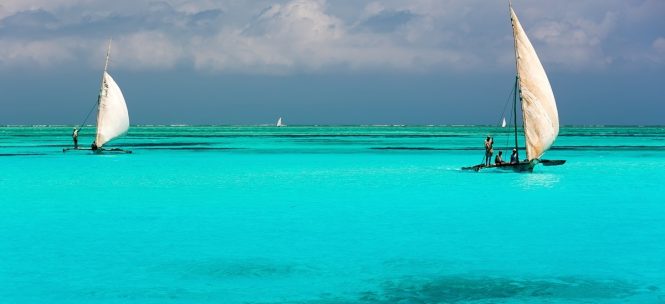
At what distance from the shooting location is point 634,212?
24.4 metres

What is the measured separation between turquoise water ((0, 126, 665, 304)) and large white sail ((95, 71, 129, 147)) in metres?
18.2

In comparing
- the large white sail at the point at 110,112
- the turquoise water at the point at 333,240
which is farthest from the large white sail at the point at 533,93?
the large white sail at the point at 110,112

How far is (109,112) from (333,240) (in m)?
38.7

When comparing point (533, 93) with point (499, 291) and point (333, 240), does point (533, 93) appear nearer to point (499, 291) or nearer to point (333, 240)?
point (333, 240)

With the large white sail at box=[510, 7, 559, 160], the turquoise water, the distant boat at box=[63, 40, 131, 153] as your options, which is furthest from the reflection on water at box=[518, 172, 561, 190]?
the distant boat at box=[63, 40, 131, 153]

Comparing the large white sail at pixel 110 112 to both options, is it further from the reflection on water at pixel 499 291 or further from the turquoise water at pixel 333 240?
the reflection on water at pixel 499 291

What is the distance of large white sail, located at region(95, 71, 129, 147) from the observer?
2116 inches

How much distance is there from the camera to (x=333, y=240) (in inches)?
739

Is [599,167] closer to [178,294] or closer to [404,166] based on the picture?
[404,166]

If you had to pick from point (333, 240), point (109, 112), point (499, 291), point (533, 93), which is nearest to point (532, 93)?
point (533, 93)

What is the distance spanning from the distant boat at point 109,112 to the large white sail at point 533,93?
29.4m

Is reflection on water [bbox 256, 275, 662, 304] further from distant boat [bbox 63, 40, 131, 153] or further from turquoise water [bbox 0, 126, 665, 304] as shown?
distant boat [bbox 63, 40, 131, 153]

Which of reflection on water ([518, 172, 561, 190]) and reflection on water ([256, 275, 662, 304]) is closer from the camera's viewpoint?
reflection on water ([256, 275, 662, 304])

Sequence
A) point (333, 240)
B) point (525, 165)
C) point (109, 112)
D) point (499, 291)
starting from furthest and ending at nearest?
point (109, 112) < point (525, 165) < point (333, 240) < point (499, 291)
